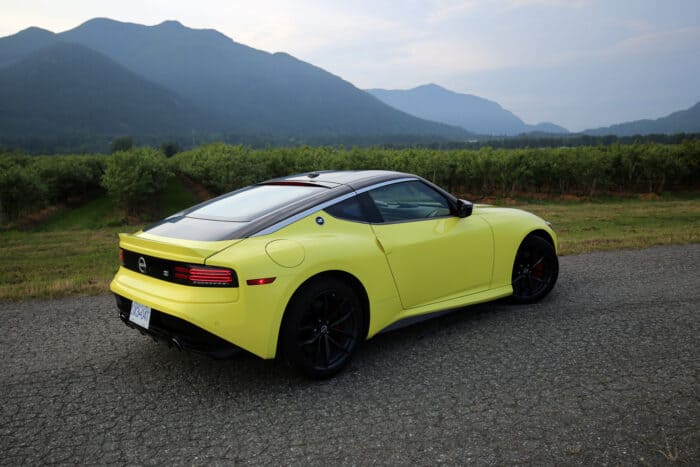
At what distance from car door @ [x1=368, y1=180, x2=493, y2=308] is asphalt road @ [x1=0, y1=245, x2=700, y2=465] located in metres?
0.49

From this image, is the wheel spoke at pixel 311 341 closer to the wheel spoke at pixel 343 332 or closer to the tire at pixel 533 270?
the wheel spoke at pixel 343 332

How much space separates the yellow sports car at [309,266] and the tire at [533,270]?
1.54ft

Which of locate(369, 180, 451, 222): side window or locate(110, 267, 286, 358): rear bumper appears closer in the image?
locate(110, 267, 286, 358): rear bumper

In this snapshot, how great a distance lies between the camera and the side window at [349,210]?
4004 mm

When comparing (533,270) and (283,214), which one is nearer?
(283,214)

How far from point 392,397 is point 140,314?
1880 mm

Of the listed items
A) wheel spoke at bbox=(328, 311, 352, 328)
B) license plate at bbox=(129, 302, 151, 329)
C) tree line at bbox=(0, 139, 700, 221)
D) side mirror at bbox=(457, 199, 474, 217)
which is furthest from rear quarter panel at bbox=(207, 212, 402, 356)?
tree line at bbox=(0, 139, 700, 221)

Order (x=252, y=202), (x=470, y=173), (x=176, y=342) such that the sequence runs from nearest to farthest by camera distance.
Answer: (x=176, y=342), (x=252, y=202), (x=470, y=173)

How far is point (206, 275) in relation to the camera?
3.37 meters

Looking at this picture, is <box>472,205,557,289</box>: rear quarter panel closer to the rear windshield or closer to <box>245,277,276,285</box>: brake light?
the rear windshield

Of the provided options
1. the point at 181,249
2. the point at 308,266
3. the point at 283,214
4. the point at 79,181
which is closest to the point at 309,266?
the point at 308,266

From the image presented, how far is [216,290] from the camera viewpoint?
11.0ft

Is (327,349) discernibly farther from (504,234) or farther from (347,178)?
(504,234)

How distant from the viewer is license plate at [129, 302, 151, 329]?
3.62 metres
